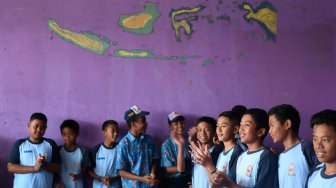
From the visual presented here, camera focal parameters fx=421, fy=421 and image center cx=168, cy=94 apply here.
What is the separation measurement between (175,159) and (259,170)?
117 centimetres

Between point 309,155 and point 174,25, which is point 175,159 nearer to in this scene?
point 174,25

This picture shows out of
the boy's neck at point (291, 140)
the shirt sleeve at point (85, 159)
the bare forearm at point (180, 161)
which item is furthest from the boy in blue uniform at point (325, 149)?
the shirt sleeve at point (85, 159)

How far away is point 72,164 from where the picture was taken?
367 centimetres

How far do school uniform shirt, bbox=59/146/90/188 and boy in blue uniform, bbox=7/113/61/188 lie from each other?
9cm

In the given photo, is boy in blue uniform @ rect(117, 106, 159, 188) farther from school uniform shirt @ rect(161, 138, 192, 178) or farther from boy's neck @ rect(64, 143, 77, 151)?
boy's neck @ rect(64, 143, 77, 151)

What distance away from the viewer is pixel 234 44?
12.4ft

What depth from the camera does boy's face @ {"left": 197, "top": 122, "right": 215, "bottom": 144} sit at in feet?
10.7

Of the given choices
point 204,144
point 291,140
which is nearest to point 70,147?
point 204,144

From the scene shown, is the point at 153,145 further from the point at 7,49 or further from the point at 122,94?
the point at 7,49

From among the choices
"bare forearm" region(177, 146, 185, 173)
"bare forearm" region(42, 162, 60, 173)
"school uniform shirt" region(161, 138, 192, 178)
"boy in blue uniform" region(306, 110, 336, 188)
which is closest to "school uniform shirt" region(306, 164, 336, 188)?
"boy in blue uniform" region(306, 110, 336, 188)

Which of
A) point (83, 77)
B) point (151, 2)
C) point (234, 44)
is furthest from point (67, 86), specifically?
point (234, 44)

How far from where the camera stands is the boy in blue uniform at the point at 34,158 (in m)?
3.50

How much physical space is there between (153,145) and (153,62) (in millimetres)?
766

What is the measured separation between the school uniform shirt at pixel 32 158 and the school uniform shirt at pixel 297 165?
1.98m
